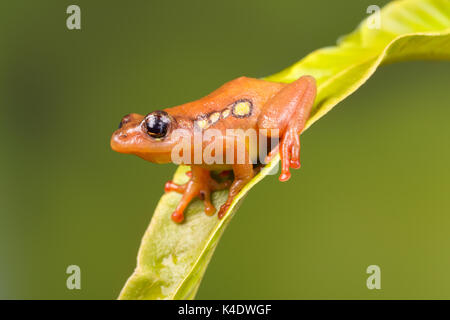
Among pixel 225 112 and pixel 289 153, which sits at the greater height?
pixel 225 112

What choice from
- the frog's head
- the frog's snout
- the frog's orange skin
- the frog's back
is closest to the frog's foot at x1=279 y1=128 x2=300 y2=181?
the frog's orange skin

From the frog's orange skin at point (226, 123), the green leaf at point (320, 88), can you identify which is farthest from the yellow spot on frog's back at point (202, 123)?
the green leaf at point (320, 88)

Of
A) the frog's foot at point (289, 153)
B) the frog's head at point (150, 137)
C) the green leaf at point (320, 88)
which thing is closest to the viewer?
the green leaf at point (320, 88)

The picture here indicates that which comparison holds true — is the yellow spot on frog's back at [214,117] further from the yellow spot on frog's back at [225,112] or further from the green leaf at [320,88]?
the green leaf at [320,88]

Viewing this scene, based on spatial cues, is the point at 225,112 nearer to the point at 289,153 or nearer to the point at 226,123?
the point at 226,123

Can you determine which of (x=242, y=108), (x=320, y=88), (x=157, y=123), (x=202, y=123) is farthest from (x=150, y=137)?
(x=320, y=88)

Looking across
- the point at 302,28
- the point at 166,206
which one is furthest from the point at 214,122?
the point at 302,28

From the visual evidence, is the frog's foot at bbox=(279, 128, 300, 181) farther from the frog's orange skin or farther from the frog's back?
the frog's back
